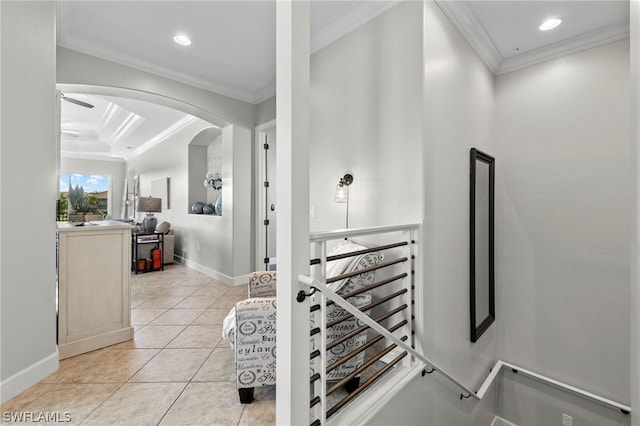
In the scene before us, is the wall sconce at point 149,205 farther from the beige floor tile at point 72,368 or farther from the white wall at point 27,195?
the white wall at point 27,195

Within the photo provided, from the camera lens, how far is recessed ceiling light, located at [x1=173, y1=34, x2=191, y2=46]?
113 inches

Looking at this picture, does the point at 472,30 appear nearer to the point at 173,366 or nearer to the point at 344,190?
the point at 344,190

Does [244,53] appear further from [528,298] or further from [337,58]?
[528,298]

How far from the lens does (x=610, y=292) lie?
258 cm

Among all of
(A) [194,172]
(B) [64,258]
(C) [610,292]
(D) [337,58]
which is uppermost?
(D) [337,58]

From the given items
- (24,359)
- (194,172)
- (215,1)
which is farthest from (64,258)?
(194,172)

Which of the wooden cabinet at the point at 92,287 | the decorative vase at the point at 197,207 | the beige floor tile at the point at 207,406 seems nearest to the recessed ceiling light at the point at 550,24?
the beige floor tile at the point at 207,406

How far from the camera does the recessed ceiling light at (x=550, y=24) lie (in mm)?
2416

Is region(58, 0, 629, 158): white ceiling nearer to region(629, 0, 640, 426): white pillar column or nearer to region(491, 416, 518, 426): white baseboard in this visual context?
region(629, 0, 640, 426): white pillar column

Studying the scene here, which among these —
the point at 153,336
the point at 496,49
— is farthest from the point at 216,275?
the point at 496,49

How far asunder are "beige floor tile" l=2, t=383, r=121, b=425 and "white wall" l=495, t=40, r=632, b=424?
360cm

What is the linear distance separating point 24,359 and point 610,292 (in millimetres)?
4520

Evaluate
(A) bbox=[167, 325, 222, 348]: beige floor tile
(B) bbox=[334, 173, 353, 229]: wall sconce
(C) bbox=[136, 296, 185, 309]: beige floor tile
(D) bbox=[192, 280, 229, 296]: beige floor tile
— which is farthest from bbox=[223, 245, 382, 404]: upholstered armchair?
(D) bbox=[192, 280, 229, 296]: beige floor tile

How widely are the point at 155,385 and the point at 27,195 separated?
1.47 meters
